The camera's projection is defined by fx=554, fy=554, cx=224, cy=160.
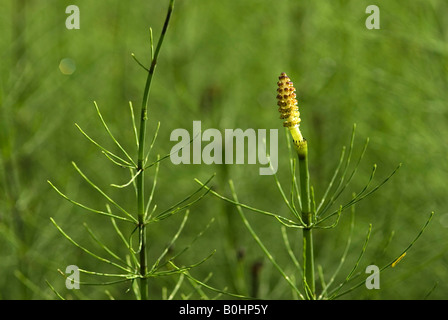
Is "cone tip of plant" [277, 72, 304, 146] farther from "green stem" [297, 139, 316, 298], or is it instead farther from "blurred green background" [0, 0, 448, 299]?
"blurred green background" [0, 0, 448, 299]

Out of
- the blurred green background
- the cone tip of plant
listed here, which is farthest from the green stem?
the blurred green background

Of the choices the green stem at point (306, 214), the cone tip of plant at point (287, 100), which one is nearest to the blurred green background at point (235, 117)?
the green stem at point (306, 214)

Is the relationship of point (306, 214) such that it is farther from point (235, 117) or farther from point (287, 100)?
point (235, 117)

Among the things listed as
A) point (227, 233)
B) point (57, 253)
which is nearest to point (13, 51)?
point (57, 253)

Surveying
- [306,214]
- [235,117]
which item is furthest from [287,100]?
[235,117]

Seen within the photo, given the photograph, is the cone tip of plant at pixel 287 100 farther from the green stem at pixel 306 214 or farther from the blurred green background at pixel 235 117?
the blurred green background at pixel 235 117

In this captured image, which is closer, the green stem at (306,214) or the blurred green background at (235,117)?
the green stem at (306,214)
